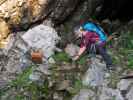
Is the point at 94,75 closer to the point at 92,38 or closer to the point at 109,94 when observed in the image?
the point at 109,94

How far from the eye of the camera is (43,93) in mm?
7293

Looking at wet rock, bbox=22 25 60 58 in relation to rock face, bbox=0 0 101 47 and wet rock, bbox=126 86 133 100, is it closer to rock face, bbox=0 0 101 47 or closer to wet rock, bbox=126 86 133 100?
rock face, bbox=0 0 101 47

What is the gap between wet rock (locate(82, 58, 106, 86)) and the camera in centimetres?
751

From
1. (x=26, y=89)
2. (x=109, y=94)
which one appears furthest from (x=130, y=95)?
(x=26, y=89)

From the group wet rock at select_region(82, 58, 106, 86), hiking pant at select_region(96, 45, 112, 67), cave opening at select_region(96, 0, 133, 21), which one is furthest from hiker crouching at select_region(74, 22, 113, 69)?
cave opening at select_region(96, 0, 133, 21)

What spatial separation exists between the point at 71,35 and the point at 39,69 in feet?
4.76

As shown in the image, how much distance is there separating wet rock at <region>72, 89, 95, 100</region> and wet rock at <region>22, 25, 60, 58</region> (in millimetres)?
1262

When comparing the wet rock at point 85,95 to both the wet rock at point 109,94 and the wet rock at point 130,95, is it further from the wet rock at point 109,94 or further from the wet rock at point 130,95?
the wet rock at point 130,95

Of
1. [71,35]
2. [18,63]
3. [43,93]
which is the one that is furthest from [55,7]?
[43,93]

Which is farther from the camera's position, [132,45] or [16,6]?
[132,45]

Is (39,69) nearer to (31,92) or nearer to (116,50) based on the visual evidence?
(31,92)

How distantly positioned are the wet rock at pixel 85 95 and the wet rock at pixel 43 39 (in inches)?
49.7

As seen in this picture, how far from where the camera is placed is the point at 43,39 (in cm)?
829

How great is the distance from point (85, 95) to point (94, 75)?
567mm
